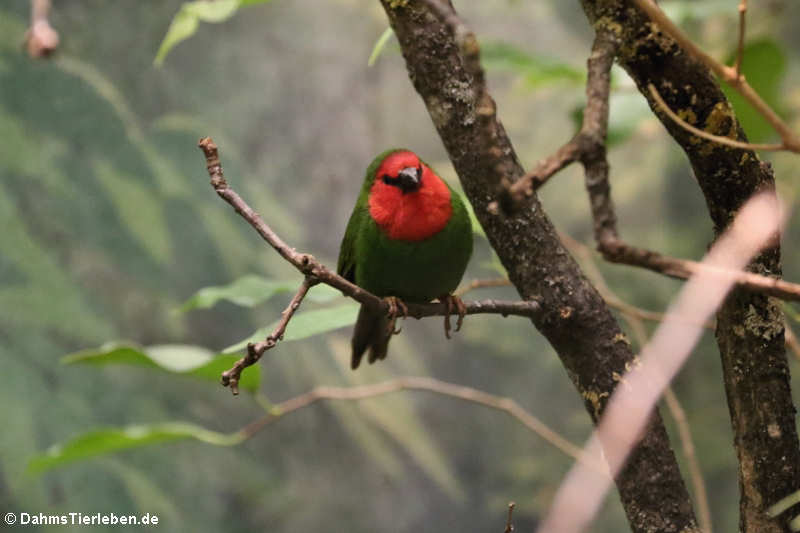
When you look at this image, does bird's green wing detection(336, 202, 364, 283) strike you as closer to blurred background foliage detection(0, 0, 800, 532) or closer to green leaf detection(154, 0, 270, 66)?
blurred background foliage detection(0, 0, 800, 532)

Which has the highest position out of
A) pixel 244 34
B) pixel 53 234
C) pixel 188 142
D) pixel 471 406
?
pixel 244 34

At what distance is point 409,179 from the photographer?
1747 mm

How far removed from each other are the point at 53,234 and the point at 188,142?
2.20 feet

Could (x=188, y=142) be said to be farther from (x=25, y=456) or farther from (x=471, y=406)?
(x=471, y=406)

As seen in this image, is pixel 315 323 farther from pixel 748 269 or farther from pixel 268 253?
pixel 268 253

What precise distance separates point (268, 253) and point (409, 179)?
183cm

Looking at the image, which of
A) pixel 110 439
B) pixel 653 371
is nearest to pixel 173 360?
pixel 110 439

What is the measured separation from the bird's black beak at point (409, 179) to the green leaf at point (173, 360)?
50cm

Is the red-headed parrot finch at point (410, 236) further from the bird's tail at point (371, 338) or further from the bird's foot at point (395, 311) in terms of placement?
the bird's tail at point (371, 338)

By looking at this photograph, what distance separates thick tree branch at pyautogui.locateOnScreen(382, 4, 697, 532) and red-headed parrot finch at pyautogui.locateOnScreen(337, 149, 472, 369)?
38 centimetres

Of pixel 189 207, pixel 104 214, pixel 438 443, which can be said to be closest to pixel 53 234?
pixel 104 214

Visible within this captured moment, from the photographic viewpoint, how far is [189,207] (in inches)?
126

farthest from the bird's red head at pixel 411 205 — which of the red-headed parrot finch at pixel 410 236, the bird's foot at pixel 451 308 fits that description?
the bird's foot at pixel 451 308

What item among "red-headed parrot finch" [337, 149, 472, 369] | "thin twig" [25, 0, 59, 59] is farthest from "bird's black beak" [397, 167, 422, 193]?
"thin twig" [25, 0, 59, 59]
